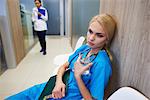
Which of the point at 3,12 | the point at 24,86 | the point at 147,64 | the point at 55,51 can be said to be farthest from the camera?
the point at 55,51

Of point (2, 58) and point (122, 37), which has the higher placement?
point (122, 37)

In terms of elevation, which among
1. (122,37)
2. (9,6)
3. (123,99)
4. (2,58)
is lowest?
(2,58)

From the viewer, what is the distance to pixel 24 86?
2.35m

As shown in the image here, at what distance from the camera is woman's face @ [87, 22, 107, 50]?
1.02m

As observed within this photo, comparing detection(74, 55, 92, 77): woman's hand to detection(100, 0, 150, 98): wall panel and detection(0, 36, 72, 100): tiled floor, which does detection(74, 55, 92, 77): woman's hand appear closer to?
detection(100, 0, 150, 98): wall panel

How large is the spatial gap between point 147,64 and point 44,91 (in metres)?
0.78

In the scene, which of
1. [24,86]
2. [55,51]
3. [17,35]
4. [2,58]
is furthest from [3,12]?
[55,51]

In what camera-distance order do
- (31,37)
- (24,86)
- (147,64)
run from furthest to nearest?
(31,37)
(24,86)
(147,64)

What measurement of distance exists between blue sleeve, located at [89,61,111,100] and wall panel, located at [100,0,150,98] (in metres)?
0.11

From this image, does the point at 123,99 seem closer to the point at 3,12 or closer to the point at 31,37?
the point at 3,12

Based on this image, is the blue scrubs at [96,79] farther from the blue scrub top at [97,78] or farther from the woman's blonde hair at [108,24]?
the woman's blonde hair at [108,24]

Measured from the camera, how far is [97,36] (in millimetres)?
1049

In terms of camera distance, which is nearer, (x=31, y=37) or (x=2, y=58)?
(x=2, y=58)

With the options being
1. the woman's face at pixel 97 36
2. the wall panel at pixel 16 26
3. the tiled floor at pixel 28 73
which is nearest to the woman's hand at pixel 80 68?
the woman's face at pixel 97 36
